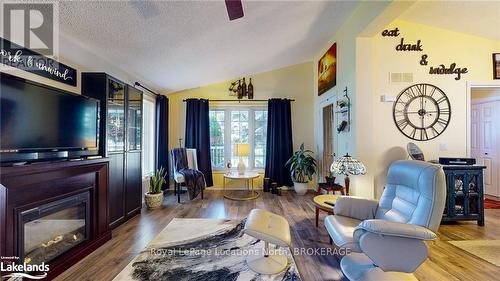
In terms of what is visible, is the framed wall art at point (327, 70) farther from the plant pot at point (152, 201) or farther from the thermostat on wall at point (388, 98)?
the plant pot at point (152, 201)

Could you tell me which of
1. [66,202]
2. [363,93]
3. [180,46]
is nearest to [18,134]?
[66,202]

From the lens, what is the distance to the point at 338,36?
146 inches

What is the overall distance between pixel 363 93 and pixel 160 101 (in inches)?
150

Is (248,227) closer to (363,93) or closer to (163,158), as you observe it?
(363,93)

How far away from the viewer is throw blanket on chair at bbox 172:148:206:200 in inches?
163

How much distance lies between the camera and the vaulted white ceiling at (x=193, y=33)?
206cm

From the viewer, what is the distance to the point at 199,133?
495 centimetres

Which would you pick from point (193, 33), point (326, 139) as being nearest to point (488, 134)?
point (326, 139)

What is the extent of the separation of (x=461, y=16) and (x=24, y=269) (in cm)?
542

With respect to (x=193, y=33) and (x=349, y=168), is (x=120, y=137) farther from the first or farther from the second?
(x=349, y=168)

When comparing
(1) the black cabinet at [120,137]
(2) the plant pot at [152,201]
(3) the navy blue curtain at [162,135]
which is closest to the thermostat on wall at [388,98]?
(1) the black cabinet at [120,137]

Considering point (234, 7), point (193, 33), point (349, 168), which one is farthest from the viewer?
point (193, 33)

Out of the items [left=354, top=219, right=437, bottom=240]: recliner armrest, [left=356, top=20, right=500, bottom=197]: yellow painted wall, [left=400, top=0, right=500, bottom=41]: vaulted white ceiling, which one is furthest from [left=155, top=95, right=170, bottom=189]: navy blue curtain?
[left=400, top=0, right=500, bottom=41]: vaulted white ceiling

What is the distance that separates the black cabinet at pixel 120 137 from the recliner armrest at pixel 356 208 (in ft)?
9.06
